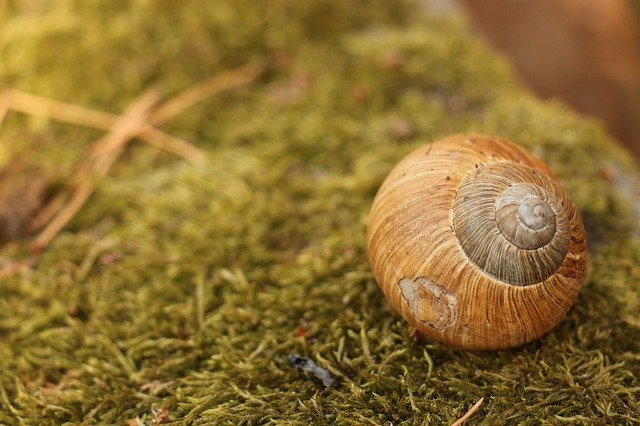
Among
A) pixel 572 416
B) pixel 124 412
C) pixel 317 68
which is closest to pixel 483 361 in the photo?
pixel 572 416

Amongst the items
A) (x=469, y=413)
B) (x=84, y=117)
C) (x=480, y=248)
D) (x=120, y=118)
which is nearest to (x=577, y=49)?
(x=120, y=118)

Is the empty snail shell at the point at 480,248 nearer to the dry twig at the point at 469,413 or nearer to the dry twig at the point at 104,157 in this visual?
the dry twig at the point at 469,413

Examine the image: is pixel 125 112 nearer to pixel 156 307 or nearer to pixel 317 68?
pixel 317 68

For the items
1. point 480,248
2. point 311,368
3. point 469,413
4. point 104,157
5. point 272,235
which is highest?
point 104,157

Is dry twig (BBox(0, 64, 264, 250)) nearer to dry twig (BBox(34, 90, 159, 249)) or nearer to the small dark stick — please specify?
dry twig (BBox(34, 90, 159, 249))

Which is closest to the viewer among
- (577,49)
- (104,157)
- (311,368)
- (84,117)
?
(311,368)

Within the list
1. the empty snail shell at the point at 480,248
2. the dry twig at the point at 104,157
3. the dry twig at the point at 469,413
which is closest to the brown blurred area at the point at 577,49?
the dry twig at the point at 104,157

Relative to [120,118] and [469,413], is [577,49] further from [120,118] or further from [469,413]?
[469,413]
